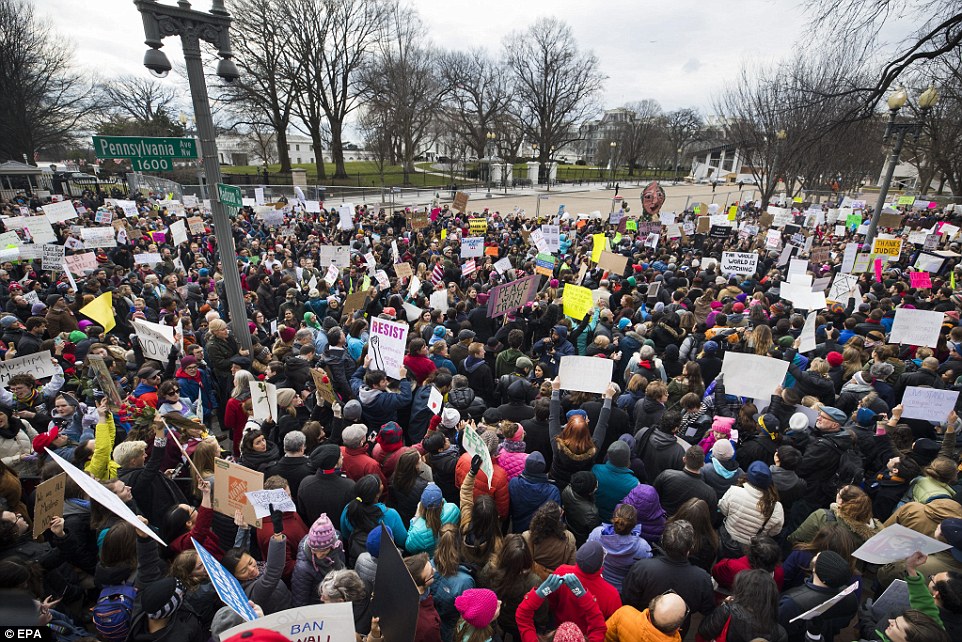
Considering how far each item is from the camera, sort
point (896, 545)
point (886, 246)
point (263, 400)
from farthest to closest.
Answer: point (886, 246), point (263, 400), point (896, 545)

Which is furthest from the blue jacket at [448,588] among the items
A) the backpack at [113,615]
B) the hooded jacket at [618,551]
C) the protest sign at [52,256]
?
the protest sign at [52,256]

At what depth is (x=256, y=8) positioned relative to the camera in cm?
3978

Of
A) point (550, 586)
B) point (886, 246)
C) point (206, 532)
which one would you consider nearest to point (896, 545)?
point (550, 586)

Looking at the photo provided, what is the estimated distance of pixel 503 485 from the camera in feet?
13.3

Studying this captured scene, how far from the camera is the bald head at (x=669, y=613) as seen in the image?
2501mm

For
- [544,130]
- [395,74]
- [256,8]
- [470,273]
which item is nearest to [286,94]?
[256,8]

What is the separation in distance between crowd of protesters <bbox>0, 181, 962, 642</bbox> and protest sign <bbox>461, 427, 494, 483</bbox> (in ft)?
0.29

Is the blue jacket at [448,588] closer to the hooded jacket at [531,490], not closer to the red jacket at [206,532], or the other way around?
the hooded jacket at [531,490]

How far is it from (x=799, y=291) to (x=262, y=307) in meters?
11.2

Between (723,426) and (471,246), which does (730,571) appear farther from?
(471,246)

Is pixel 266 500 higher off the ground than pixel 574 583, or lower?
higher

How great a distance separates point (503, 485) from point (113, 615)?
271cm

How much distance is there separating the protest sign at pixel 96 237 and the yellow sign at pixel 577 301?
39.9 ft

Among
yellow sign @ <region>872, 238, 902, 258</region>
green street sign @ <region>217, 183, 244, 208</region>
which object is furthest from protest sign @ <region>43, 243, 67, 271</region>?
yellow sign @ <region>872, 238, 902, 258</region>
